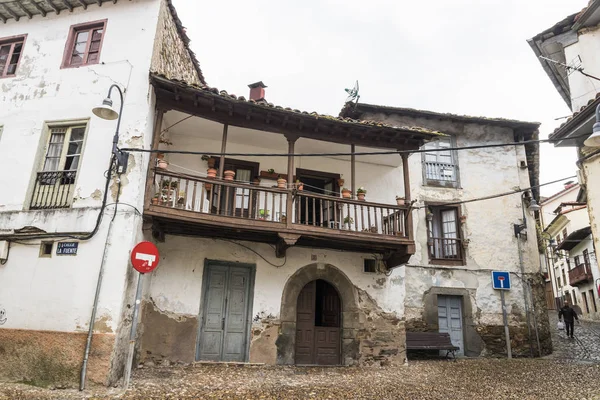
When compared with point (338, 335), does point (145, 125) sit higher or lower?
higher

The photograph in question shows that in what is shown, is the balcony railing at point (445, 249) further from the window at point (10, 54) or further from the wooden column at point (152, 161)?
the window at point (10, 54)

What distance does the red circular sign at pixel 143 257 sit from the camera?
6.56 m

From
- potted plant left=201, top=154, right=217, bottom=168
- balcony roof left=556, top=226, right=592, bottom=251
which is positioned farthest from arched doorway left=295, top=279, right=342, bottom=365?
balcony roof left=556, top=226, right=592, bottom=251

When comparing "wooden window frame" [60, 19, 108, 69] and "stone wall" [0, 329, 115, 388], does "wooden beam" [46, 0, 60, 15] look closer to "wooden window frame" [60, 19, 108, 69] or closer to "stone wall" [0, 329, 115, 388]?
"wooden window frame" [60, 19, 108, 69]

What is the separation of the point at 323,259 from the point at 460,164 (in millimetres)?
7258

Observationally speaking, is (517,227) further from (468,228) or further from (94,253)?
(94,253)

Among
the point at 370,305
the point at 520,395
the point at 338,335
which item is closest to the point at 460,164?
the point at 370,305

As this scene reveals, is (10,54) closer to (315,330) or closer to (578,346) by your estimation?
(315,330)

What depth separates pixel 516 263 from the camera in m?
13.8

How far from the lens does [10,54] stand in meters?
9.29

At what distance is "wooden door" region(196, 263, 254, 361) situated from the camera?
9258mm

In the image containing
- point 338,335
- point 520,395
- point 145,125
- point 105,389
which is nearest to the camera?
point 105,389

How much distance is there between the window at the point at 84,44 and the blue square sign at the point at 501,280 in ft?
43.0

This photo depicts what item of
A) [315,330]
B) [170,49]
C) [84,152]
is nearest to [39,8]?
[170,49]
